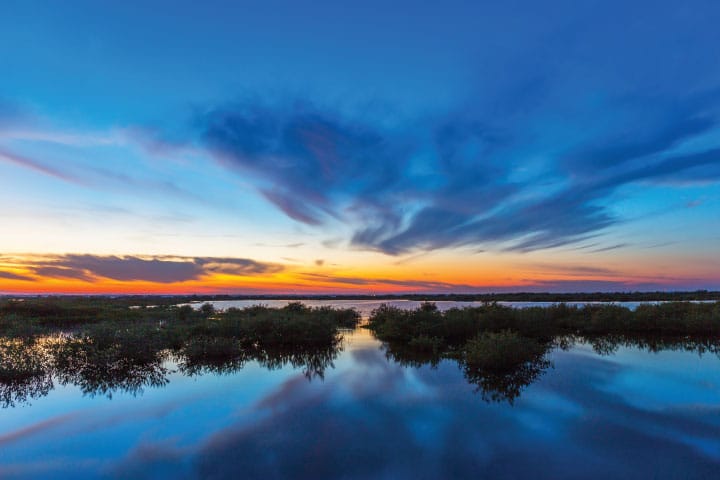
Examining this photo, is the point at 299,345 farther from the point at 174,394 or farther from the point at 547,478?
the point at 547,478

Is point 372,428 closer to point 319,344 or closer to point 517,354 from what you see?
point 517,354

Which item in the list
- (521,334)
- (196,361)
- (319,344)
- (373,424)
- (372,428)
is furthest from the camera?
(521,334)

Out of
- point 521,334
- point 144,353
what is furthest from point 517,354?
point 144,353

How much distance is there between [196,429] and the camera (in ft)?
36.1

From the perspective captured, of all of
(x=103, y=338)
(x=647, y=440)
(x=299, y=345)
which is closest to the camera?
(x=647, y=440)

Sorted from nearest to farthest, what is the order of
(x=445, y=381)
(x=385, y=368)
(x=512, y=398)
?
(x=512, y=398)
(x=445, y=381)
(x=385, y=368)

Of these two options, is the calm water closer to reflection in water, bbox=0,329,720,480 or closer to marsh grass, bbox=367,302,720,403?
reflection in water, bbox=0,329,720,480

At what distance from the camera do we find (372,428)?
36.0ft

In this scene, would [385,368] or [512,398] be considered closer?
[512,398]

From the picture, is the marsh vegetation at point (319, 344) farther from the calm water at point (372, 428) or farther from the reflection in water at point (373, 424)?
the calm water at point (372, 428)

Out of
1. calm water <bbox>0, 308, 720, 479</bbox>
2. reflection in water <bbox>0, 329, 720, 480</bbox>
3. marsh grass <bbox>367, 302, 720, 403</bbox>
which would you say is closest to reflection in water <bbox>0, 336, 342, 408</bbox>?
reflection in water <bbox>0, 329, 720, 480</bbox>

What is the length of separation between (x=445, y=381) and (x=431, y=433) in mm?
5882

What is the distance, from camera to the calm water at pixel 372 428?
864 cm

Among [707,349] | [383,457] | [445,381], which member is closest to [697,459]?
[383,457]
